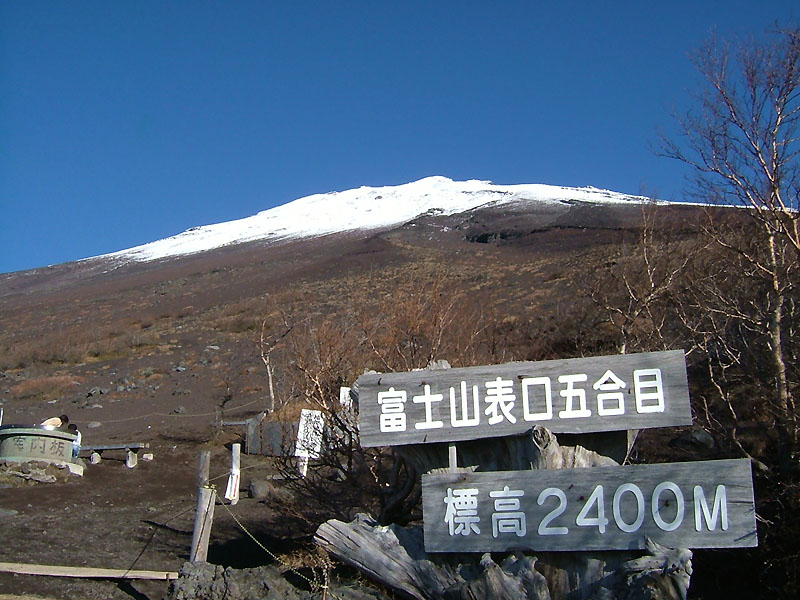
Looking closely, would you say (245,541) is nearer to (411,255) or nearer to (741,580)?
(741,580)

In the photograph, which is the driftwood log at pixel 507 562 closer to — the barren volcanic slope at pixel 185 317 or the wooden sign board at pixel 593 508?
the wooden sign board at pixel 593 508

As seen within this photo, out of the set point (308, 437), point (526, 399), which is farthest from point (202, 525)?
point (526, 399)

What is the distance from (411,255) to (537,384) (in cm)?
4917

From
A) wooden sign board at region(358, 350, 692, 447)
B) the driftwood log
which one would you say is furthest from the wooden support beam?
wooden sign board at region(358, 350, 692, 447)

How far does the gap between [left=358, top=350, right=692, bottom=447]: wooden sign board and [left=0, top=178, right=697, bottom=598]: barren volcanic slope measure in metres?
4.48

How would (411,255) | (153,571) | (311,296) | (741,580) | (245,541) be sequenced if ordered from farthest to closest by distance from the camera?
(411,255) → (311,296) → (245,541) → (153,571) → (741,580)

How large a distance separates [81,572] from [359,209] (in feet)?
316

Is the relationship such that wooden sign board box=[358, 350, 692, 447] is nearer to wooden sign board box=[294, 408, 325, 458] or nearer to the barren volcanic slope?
wooden sign board box=[294, 408, 325, 458]

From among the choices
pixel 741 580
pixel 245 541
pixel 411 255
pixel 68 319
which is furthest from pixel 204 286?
pixel 741 580

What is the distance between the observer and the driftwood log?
5.00m

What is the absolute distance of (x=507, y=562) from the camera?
5.35m

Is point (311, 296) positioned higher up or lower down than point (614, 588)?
higher up

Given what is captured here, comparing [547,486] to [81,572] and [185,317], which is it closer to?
[81,572]

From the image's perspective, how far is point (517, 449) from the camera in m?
5.63
